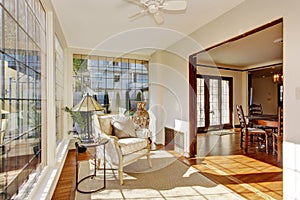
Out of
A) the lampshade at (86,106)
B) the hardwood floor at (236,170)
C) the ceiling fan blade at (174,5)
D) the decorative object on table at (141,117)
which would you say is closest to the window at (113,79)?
the decorative object on table at (141,117)

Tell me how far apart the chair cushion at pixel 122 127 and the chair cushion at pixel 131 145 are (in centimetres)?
29

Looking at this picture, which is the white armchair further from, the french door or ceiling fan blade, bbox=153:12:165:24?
the french door

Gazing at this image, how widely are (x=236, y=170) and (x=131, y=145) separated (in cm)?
182

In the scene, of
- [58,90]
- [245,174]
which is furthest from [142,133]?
[58,90]

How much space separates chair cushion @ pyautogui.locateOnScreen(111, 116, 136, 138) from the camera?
354 centimetres

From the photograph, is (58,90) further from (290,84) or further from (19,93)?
(290,84)

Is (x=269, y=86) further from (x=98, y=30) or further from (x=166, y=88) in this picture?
(x=98, y=30)

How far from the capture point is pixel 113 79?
18.1 feet

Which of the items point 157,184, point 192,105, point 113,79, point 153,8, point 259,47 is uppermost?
point 259,47

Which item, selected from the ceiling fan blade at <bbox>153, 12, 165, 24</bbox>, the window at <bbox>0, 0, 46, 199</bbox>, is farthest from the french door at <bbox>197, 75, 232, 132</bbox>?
the window at <bbox>0, 0, 46, 199</bbox>

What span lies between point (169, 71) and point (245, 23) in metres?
2.46

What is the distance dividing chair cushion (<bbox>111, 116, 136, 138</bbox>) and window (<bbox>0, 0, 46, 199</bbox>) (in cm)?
133

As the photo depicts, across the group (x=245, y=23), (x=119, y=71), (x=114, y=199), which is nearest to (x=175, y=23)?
(x=245, y=23)

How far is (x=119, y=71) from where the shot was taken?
5.60 metres
